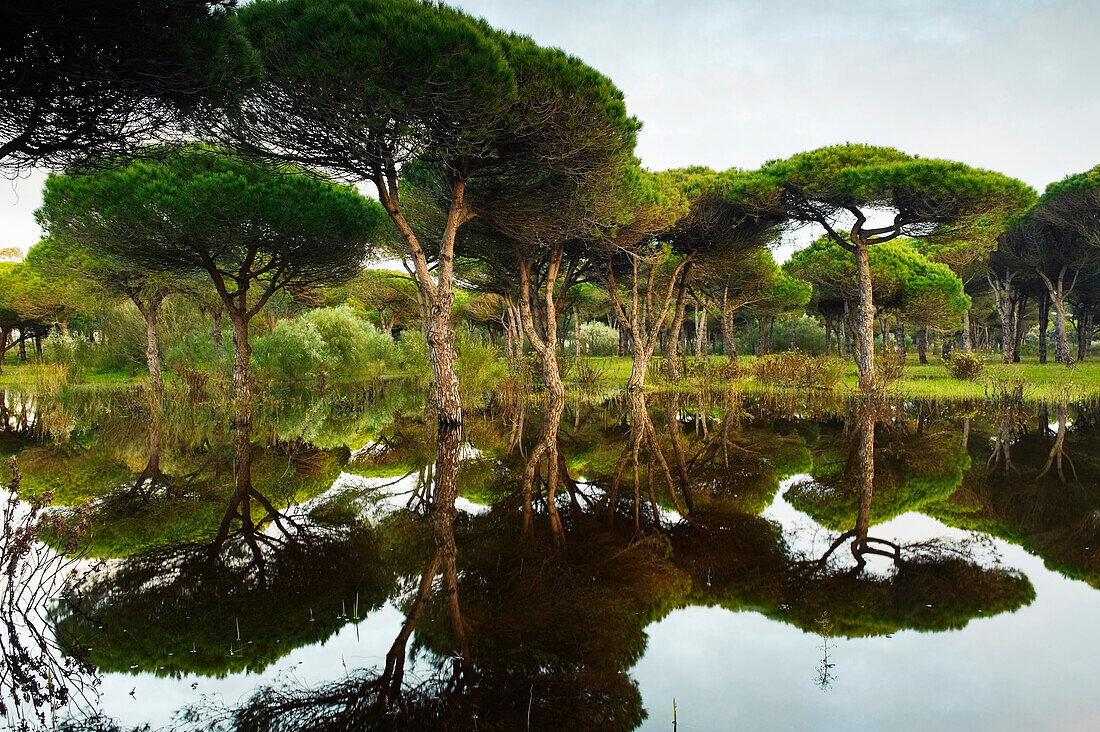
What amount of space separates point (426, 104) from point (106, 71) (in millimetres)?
4359

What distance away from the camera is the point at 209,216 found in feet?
43.2

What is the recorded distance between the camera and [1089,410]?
1292cm

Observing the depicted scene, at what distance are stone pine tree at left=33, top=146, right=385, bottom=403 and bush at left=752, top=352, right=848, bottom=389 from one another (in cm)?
1344

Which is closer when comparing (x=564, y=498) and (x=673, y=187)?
(x=564, y=498)

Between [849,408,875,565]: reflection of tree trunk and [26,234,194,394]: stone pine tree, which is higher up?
[26,234,194,394]: stone pine tree

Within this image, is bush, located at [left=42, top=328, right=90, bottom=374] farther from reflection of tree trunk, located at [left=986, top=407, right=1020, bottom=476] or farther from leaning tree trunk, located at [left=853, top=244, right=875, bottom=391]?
reflection of tree trunk, located at [left=986, top=407, right=1020, bottom=476]

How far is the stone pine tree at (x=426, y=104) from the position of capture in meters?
8.66

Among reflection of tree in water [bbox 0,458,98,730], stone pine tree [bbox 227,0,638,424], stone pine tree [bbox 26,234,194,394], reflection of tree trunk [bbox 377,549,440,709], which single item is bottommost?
reflection of tree trunk [bbox 377,549,440,709]

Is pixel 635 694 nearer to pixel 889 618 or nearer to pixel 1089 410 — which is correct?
pixel 889 618

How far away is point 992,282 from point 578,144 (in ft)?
86.9

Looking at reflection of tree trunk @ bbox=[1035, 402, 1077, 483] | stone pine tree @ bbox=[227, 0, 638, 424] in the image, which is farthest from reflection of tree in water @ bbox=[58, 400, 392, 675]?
reflection of tree trunk @ bbox=[1035, 402, 1077, 483]

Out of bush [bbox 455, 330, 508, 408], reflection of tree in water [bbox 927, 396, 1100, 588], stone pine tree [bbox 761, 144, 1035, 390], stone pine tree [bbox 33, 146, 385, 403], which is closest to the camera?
reflection of tree in water [bbox 927, 396, 1100, 588]

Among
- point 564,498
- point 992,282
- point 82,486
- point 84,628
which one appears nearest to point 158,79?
point 82,486

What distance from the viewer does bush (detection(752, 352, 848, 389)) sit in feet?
59.9
